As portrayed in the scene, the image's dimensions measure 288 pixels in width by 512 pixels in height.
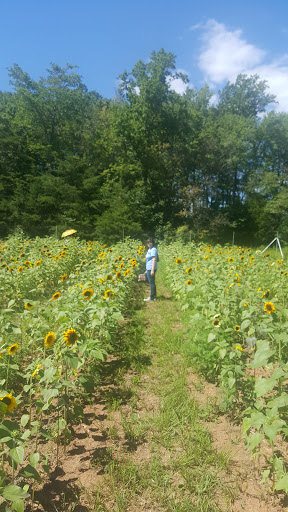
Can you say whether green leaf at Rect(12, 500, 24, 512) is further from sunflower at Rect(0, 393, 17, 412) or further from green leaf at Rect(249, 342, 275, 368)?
green leaf at Rect(249, 342, 275, 368)

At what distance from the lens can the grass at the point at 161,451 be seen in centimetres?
180

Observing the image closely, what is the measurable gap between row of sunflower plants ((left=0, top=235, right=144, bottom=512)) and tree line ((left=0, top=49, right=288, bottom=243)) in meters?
15.9

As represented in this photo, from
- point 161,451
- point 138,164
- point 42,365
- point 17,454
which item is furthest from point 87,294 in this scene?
point 138,164

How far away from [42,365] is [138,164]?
24.6 meters

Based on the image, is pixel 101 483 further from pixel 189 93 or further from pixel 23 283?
pixel 189 93

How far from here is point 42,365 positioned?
2.40 meters

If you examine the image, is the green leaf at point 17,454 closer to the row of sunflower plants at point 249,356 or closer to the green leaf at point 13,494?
the green leaf at point 13,494

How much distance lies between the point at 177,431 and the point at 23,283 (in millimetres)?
3171

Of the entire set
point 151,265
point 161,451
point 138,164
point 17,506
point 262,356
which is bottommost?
point 161,451

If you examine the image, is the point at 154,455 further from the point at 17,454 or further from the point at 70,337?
the point at 17,454

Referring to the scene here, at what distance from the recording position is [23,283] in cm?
468

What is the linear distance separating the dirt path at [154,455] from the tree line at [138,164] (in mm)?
16540

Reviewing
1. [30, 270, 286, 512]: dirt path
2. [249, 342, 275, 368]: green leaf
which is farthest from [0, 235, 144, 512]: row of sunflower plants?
[249, 342, 275, 368]: green leaf

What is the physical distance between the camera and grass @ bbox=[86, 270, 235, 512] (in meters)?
1.80
